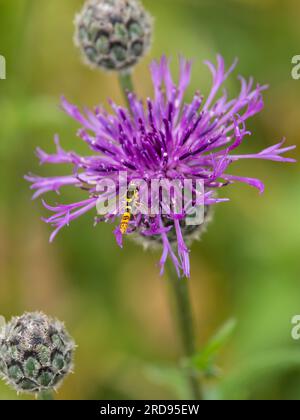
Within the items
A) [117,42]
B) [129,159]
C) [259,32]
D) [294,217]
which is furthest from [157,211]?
[259,32]

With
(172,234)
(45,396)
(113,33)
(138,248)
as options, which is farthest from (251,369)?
(113,33)

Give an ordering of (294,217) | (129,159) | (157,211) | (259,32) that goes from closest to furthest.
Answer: (157,211) → (129,159) → (294,217) → (259,32)

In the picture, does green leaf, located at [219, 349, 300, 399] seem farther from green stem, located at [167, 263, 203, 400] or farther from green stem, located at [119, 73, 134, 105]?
green stem, located at [119, 73, 134, 105]

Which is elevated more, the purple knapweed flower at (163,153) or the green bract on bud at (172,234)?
the purple knapweed flower at (163,153)

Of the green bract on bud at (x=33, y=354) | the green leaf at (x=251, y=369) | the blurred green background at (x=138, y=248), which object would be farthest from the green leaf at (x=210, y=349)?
the blurred green background at (x=138, y=248)

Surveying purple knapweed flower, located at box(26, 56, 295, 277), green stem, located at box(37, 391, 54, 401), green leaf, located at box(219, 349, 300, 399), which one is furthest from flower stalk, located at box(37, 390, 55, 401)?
green leaf, located at box(219, 349, 300, 399)

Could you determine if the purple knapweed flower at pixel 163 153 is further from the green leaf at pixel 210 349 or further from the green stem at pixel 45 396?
the green stem at pixel 45 396

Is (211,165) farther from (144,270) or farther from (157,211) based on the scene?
(144,270)
